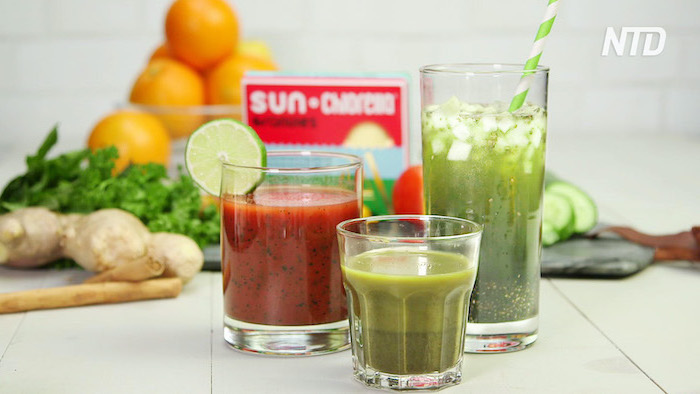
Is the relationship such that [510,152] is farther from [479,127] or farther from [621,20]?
[621,20]

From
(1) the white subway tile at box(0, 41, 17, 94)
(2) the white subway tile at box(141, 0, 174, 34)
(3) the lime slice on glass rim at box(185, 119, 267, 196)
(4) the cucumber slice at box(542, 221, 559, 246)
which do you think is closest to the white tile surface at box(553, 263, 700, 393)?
(4) the cucumber slice at box(542, 221, 559, 246)

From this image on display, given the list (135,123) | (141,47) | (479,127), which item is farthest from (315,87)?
(141,47)

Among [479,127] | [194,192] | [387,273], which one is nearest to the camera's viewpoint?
[387,273]

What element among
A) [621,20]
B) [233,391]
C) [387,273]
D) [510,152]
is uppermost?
[621,20]

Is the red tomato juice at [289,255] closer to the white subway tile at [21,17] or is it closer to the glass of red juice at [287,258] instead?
the glass of red juice at [287,258]

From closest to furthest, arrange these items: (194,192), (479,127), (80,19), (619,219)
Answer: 1. (479,127)
2. (194,192)
3. (619,219)
4. (80,19)

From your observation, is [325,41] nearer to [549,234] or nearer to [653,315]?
[549,234]

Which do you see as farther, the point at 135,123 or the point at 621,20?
the point at 621,20

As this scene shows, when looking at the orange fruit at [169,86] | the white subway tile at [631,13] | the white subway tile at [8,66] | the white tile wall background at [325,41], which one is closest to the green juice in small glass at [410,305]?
the orange fruit at [169,86]
